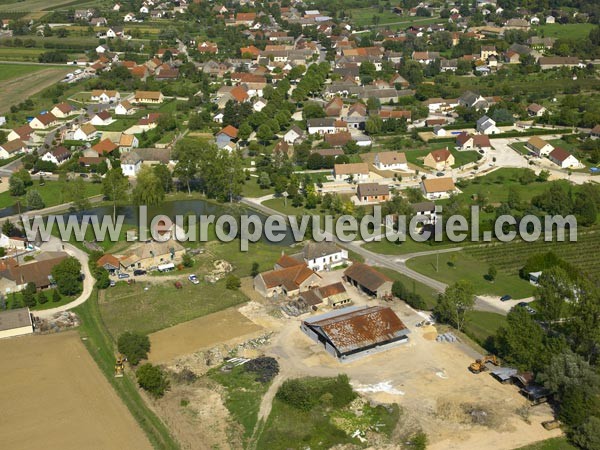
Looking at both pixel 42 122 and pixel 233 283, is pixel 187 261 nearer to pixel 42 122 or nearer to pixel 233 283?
pixel 233 283

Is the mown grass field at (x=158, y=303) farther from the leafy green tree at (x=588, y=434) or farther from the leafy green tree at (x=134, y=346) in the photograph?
the leafy green tree at (x=588, y=434)

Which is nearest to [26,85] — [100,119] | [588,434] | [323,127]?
[100,119]

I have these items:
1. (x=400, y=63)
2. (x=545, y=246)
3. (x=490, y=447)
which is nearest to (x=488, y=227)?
(x=545, y=246)

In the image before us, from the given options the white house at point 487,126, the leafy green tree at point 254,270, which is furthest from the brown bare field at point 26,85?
the white house at point 487,126

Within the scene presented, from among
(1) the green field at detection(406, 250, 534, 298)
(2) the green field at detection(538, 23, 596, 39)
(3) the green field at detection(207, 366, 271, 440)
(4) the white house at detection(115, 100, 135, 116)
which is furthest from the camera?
(2) the green field at detection(538, 23, 596, 39)

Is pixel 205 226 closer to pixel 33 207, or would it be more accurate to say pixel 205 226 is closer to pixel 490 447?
pixel 33 207

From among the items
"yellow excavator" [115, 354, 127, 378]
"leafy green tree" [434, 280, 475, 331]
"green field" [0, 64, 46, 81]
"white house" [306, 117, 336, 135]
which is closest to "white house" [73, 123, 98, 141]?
"white house" [306, 117, 336, 135]

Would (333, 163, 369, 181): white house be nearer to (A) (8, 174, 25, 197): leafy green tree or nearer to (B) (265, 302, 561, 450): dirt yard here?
(B) (265, 302, 561, 450): dirt yard
